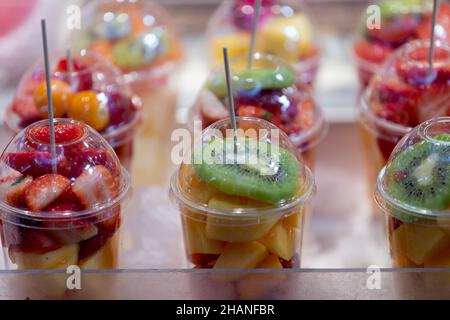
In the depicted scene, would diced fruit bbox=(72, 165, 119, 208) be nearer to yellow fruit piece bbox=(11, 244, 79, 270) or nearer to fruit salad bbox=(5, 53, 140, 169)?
yellow fruit piece bbox=(11, 244, 79, 270)

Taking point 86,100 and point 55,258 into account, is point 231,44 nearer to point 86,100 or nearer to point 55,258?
point 86,100

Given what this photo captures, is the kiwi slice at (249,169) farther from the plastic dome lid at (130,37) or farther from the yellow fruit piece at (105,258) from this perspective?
the plastic dome lid at (130,37)

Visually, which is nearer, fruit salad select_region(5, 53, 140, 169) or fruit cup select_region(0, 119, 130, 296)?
fruit cup select_region(0, 119, 130, 296)

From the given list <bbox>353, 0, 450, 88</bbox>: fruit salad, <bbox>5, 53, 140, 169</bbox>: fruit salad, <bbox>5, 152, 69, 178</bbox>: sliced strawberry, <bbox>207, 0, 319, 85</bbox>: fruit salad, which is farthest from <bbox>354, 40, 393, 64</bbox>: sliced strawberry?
<bbox>5, 152, 69, 178</bbox>: sliced strawberry

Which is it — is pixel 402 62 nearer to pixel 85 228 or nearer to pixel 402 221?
pixel 402 221

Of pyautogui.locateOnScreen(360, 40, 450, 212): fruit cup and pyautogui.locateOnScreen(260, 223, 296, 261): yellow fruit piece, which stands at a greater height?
pyautogui.locateOnScreen(360, 40, 450, 212): fruit cup

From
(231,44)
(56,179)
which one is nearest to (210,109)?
(56,179)

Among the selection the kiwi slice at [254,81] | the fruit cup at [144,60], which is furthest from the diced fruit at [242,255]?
the fruit cup at [144,60]
